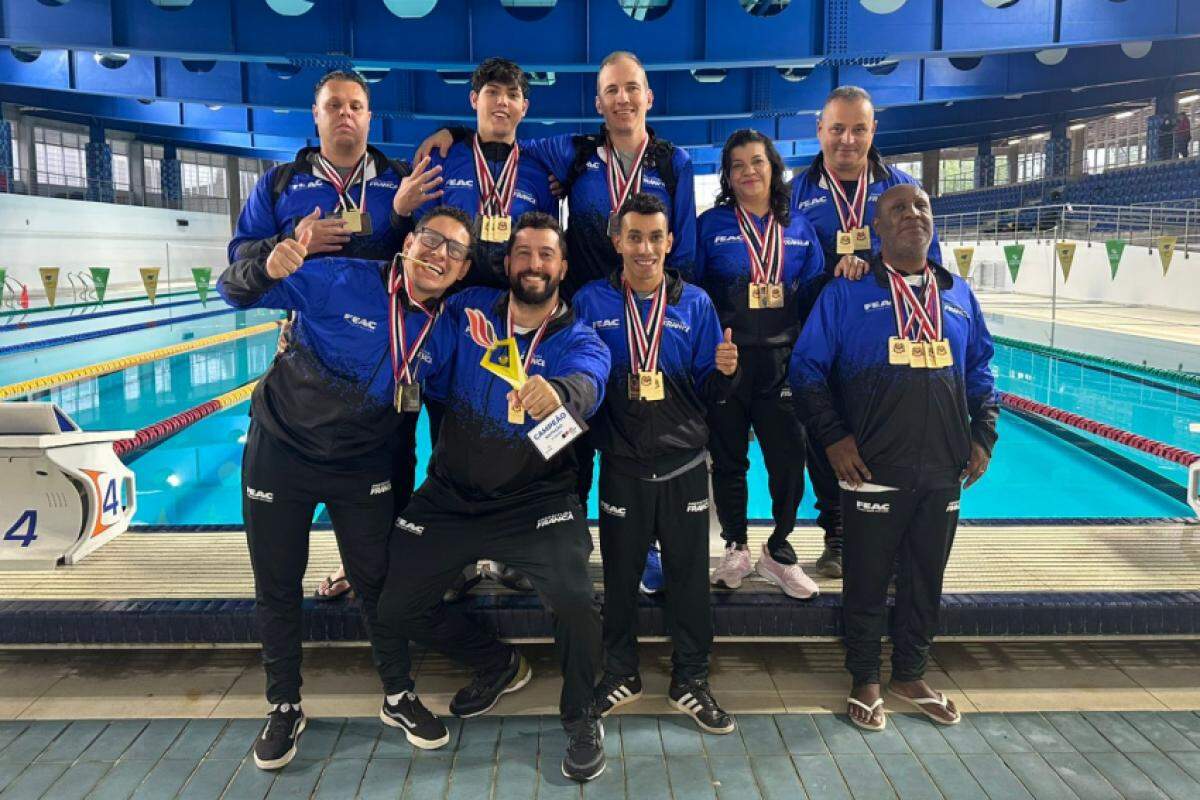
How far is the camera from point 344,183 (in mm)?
3201

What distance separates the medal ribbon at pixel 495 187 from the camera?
3.32 m

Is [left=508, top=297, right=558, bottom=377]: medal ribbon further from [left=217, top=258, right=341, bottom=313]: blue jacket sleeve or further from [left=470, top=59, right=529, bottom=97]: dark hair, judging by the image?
[left=470, top=59, right=529, bottom=97]: dark hair

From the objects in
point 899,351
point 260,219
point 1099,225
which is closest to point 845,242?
point 899,351

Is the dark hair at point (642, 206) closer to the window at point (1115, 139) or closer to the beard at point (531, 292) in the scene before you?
the beard at point (531, 292)

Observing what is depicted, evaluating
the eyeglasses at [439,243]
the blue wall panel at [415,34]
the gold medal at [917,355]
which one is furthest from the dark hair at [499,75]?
the blue wall panel at [415,34]

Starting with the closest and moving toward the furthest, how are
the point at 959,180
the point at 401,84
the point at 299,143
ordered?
the point at 401,84 < the point at 299,143 < the point at 959,180

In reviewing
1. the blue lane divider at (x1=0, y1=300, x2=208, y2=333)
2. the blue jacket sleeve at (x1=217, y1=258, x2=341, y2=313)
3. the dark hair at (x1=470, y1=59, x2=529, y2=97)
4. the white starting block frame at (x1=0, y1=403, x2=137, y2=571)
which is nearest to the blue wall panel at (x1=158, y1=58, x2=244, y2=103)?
the blue lane divider at (x1=0, y1=300, x2=208, y2=333)

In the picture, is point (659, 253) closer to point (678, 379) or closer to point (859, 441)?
point (678, 379)

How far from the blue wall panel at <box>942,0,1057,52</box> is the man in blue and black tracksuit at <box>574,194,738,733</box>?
8.09 metres

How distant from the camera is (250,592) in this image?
136 inches

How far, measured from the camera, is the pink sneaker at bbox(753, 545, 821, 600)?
3.35 m

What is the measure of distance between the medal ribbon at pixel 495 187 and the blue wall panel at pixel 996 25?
7.92m

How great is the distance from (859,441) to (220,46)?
9.28 meters

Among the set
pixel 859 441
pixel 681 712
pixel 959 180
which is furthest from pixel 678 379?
pixel 959 180
